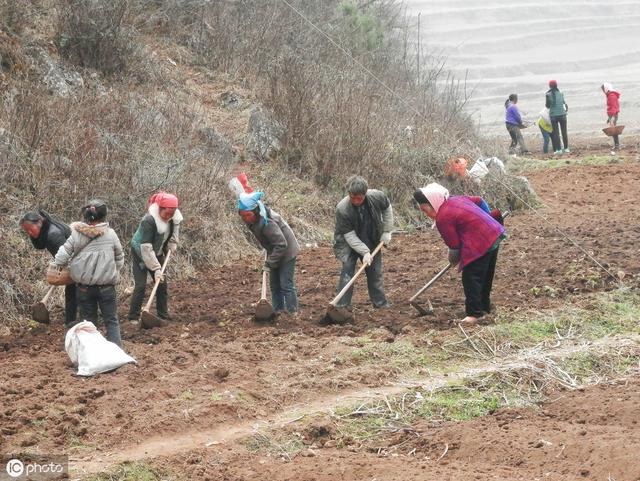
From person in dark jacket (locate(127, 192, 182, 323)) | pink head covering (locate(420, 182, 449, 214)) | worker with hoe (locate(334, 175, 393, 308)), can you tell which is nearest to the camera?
pink head covering (locate(420, 182, 449, 214))

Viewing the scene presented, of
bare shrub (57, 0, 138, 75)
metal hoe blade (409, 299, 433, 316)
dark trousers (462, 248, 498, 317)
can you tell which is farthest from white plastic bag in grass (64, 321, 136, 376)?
bare shrub (57, 0, 138, 75)

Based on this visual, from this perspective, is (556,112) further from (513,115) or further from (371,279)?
(371,279)

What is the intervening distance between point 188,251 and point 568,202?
7.37m

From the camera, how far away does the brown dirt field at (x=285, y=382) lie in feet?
21.0

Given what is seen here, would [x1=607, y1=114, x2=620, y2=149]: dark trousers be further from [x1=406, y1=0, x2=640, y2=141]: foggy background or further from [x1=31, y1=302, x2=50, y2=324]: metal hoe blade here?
[x1=31, y1=302, x2=50, y2=324]: metal hoe blade

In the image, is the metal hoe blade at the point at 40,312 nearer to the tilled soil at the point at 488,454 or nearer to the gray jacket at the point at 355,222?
the gray jacket at the point at 355,222

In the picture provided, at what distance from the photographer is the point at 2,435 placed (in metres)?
6.79

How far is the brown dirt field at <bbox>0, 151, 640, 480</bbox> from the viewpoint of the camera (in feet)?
21.0

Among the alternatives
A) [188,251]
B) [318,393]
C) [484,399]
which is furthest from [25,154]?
[484,399]

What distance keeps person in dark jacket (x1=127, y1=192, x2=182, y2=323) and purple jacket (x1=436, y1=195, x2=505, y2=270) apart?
2.51m

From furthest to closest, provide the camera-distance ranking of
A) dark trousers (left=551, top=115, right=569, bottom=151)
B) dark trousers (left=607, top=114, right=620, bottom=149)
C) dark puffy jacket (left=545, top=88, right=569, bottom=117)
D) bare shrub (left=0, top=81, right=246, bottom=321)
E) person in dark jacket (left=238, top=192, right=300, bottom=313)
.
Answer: dark trousers (left=551, top=115, right=569, bottom=151) → dark puffy jacket (left=545, top=88, right=569, bottom=117) → dark trousers (left=607, top=114, right=620, bottom=149) → bare shrub (left=0, top=81, right=246, bottom=321) → person in dark jacket (left=238, top=192, right=300, bottom=313)

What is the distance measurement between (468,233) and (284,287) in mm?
1942
